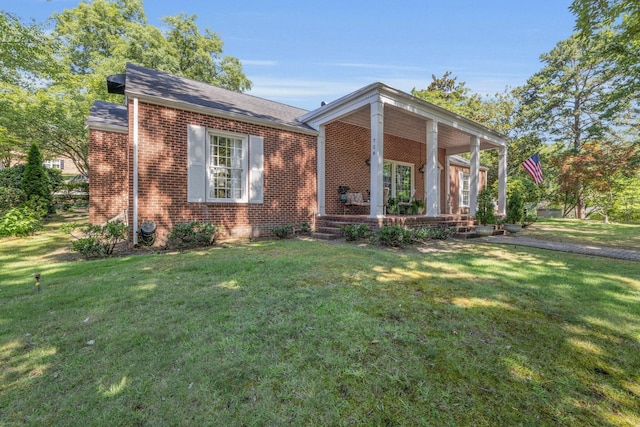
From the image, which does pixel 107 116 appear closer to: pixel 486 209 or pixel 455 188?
pixel 486 209

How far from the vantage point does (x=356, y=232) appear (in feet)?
22.7

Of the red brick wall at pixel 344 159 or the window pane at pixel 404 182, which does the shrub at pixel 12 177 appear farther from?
the window pane at pixel 404 182

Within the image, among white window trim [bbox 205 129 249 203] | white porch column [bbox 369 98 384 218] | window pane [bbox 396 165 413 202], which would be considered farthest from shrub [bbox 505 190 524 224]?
white window trim [bbox 205 129 249 203]

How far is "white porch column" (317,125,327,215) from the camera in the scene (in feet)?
30.6

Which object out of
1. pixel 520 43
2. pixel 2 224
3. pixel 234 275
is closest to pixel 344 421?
pixel 234 275

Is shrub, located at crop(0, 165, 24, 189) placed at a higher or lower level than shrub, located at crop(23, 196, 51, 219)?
higher

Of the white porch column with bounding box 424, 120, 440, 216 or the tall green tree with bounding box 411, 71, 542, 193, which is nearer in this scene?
the white porch column with bounding box 424, 120, 440, 216

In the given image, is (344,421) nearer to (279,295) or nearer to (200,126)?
(279,295)

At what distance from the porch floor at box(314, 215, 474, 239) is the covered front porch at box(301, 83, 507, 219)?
19 cm

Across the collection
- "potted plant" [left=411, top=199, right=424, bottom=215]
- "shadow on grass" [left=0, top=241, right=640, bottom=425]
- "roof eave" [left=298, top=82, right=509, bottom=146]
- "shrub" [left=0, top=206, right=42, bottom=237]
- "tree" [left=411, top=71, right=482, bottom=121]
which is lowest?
"shadow on grass" [left=0, top=241, right=640, bottom=425]

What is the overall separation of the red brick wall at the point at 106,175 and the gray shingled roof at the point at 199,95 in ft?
9.17

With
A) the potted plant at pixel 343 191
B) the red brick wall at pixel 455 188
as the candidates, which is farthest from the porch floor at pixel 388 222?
the red brick wall at pixel 455 188

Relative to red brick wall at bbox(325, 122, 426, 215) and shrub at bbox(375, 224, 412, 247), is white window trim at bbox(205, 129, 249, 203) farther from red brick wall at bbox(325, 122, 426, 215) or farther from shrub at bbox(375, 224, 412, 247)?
shrub at bbox(375, 224, 412, 247)

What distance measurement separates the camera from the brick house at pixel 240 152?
→ 254 inches
